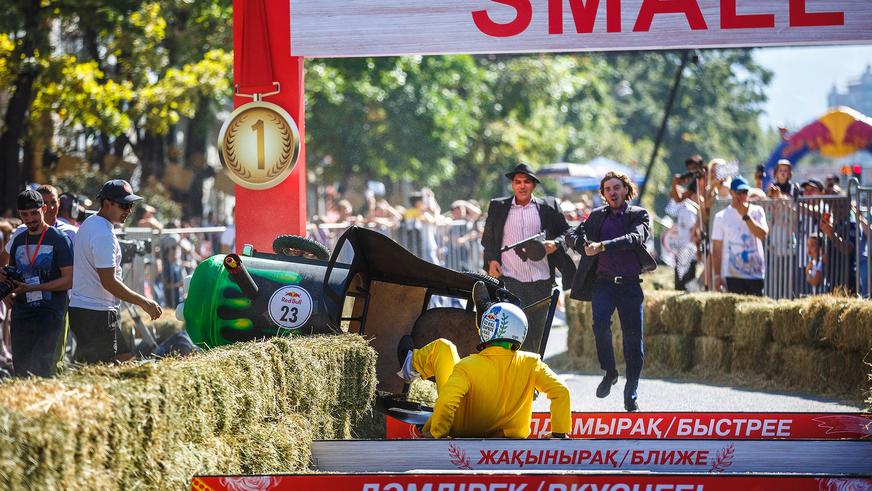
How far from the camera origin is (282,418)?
7.75m

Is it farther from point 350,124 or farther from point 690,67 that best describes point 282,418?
point 690,67

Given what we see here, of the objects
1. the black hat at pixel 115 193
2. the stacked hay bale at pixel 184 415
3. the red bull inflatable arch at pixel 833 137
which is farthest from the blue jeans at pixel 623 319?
the red bull inflatable arch at pixel 833 137

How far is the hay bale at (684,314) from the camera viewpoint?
1484cm

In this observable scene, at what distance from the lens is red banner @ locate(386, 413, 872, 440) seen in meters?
8.64

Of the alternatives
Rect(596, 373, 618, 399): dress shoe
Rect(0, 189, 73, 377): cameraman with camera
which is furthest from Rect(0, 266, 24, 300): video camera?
Rect(596, 373, 618, 399): dress shoe

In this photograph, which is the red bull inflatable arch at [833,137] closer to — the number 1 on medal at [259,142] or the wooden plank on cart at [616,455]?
the number 1 on medal at [259,142]

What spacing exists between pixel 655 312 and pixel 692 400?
271 cm

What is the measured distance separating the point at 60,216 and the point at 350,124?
86.0 ft

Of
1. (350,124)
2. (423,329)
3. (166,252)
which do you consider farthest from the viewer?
(350,124)

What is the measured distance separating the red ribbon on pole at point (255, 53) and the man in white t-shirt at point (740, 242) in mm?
5419

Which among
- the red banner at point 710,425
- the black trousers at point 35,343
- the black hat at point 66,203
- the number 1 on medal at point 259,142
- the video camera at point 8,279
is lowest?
the red banner at point 710,425

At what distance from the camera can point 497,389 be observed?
7.77 meters

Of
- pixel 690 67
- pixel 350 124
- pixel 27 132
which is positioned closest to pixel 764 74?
pixel 690 67

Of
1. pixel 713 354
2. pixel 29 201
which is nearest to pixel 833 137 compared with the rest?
pixel 713 354
